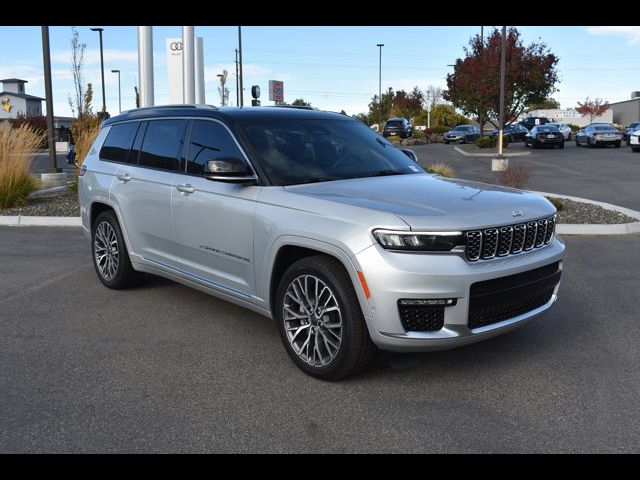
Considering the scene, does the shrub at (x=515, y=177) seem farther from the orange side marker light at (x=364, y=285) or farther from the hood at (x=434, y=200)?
the orange side marker light at (x=364, y=285)

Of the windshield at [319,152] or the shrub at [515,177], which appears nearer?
the windshield at [319,152]

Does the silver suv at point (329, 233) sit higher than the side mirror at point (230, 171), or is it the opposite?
the side mirror at point (230, 171)

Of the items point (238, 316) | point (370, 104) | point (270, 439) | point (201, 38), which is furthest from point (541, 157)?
point (370, 104)

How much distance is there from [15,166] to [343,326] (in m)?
11.3

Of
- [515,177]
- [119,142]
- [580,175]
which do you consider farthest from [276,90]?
[119,142]

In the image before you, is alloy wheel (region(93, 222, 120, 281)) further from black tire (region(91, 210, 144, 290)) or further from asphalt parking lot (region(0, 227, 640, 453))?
asphalt parking lot (region(0, 227, 640, 453))

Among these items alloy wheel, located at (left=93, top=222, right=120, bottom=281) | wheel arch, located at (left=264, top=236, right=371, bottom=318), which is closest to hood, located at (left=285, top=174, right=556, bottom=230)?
wheel arch, located at (left=264, top=236, right=371, bottom=318)

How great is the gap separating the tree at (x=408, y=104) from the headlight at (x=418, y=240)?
74.9m

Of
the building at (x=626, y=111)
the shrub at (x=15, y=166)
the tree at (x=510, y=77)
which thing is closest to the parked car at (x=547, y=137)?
the tree at (x=510, y=77)

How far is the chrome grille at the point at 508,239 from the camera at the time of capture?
4258 mm

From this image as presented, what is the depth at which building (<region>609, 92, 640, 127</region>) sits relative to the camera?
83812 millimetres

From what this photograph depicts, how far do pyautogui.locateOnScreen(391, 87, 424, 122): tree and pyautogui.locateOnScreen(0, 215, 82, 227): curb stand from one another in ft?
223
